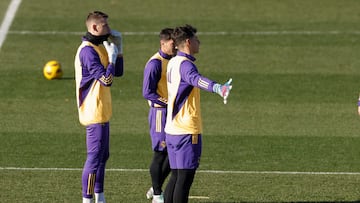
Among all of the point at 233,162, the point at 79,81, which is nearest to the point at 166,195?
the point at 79,81

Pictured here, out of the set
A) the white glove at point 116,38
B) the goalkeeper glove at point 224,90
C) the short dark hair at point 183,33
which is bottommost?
the goalkeeper glove at point 224,90

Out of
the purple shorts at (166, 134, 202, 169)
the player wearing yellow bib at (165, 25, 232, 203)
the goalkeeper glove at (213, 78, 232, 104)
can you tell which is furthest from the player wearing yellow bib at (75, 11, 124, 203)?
the goalkeeper glove at (213, 78, 232, 104)

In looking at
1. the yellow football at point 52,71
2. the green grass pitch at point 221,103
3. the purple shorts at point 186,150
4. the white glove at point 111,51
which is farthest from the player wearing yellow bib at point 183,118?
the yellow football at point 52,71

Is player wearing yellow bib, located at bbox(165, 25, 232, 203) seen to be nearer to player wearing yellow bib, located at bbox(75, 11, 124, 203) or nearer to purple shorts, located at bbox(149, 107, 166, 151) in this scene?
player wearing yellow bib, located at bbox(75, 11, 124, 203)

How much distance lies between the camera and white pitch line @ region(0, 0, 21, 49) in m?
23.9

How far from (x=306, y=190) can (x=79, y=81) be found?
3.68 meters

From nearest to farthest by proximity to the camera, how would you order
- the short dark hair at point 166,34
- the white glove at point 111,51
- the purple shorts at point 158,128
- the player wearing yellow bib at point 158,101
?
the white glove at point 111,51, the short dark hair at point 166,34, the player wearing yellow bib at point 158,101, the purple shorts at point 158,128

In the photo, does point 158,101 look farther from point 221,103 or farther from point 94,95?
point 221,103

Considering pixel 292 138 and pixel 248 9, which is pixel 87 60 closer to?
pixel 292 138

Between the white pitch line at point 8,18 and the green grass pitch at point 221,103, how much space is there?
17 cm

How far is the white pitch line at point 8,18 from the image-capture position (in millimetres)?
23891

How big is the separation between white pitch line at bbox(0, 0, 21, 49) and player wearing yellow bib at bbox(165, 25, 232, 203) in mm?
12484

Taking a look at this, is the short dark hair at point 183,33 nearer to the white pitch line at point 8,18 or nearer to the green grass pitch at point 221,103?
the green grass pitch at point 221,103

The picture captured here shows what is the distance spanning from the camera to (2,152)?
1608 cm
